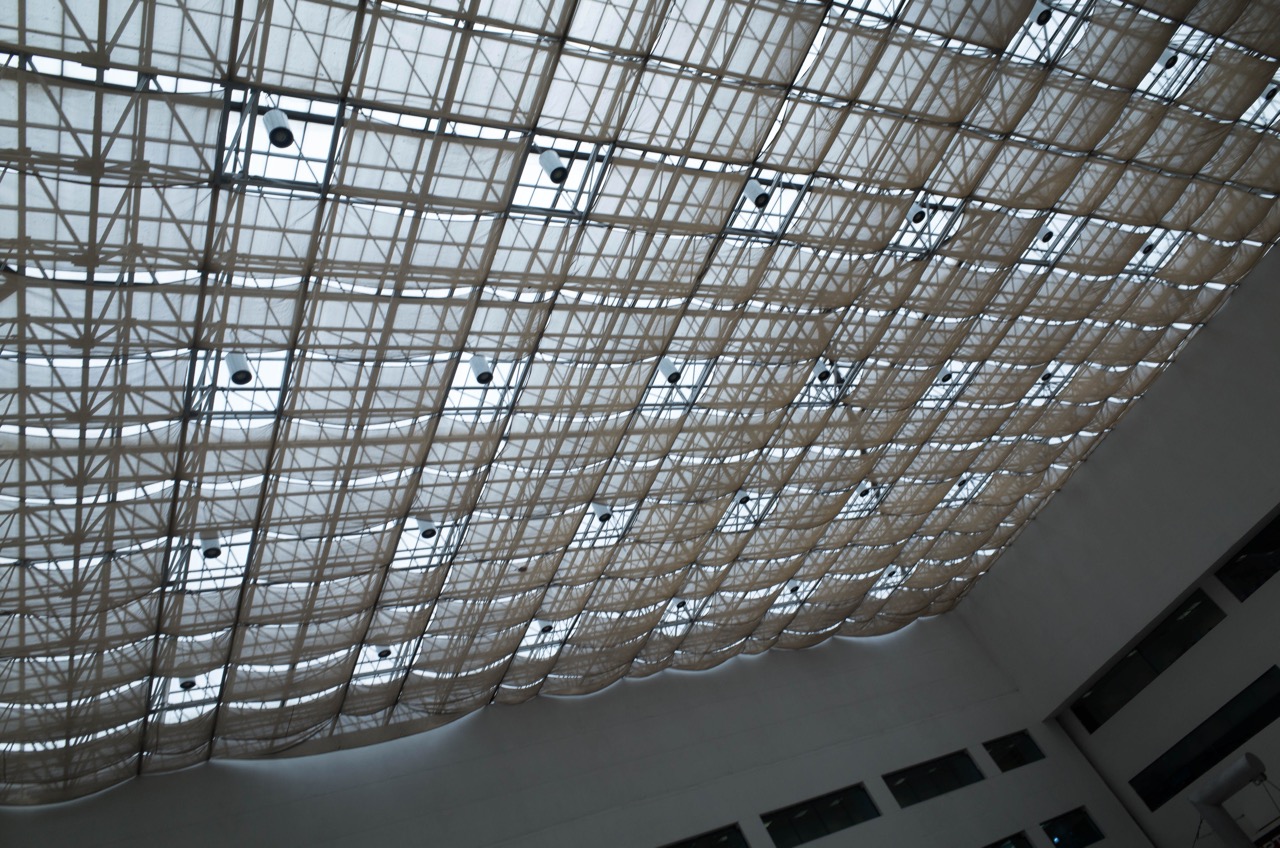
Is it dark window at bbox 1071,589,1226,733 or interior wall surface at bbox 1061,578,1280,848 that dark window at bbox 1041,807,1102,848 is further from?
dark window at bbox 1071,589,1226,733

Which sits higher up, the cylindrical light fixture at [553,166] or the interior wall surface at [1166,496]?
the cylindrical light fixture at [553,166]

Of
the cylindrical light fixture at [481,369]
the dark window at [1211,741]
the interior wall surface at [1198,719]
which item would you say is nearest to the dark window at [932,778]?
the interior wall surface at [1198,719]

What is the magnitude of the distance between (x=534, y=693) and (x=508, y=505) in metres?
12.3

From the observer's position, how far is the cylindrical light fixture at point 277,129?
1789 centimetres

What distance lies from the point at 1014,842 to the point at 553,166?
3892 cm

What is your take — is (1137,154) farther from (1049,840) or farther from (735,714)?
(1049,840)

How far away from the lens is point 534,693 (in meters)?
39.9

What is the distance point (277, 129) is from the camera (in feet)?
58.6

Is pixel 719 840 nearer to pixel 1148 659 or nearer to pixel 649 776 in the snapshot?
pixel 649 776

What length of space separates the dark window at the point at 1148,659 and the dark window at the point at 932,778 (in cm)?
784

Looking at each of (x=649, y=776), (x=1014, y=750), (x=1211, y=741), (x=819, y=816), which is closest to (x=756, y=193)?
(x=649, y=776)

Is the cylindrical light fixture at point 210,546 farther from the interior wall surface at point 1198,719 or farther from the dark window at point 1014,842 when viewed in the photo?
the interior wall surface at point 1198,719

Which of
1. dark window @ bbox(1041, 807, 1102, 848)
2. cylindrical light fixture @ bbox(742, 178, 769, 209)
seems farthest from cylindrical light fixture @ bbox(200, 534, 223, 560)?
dark window @ bbox(1041, 807, 1102, 848)

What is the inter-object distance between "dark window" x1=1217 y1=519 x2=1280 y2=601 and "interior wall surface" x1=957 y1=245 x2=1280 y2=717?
143 cm
